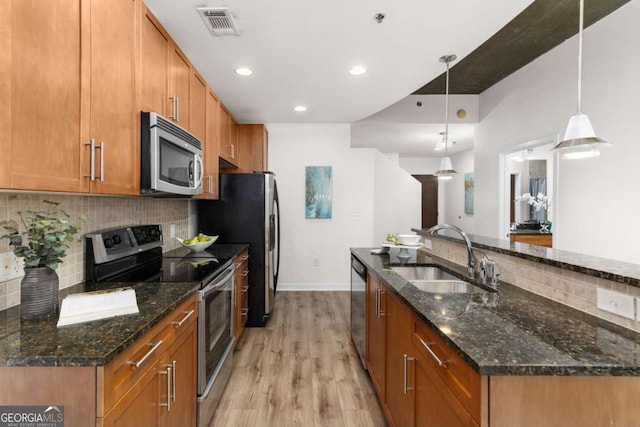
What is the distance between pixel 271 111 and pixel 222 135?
789 mm

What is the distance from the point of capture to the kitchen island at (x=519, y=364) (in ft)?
2.77

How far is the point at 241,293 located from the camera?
3.02m

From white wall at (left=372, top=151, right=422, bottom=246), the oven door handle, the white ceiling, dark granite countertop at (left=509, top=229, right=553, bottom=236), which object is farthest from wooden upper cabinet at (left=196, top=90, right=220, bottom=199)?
dark granite countertop at (left=509, top=229, right=553, bottom=236)

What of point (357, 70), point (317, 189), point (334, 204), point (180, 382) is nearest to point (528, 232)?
point (334, 204)

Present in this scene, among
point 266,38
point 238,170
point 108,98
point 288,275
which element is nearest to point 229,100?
point 238,170

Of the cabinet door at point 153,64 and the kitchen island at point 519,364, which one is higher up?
the cabinet door at point 153,64

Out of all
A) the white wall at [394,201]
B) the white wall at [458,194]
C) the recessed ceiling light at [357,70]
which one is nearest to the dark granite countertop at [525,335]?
the recessed ceiling light at [357,70]

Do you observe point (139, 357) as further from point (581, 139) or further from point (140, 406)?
point (581, 139)

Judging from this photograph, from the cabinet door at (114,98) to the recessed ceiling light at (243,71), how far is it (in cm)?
110

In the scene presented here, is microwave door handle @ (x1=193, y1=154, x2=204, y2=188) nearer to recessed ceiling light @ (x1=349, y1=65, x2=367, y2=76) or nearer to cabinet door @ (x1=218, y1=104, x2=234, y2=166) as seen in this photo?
cabinet door @ (x1=218, y1=104, x2=234, y2=166)

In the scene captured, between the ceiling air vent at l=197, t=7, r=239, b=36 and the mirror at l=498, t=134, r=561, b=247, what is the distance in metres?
3.62

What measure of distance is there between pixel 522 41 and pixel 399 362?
345 centimetres

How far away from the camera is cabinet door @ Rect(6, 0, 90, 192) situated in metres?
0.95

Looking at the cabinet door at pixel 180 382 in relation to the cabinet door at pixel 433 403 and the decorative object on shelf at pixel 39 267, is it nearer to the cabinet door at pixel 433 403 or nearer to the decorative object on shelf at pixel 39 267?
the decorative object on shelf at pixel 39 267
